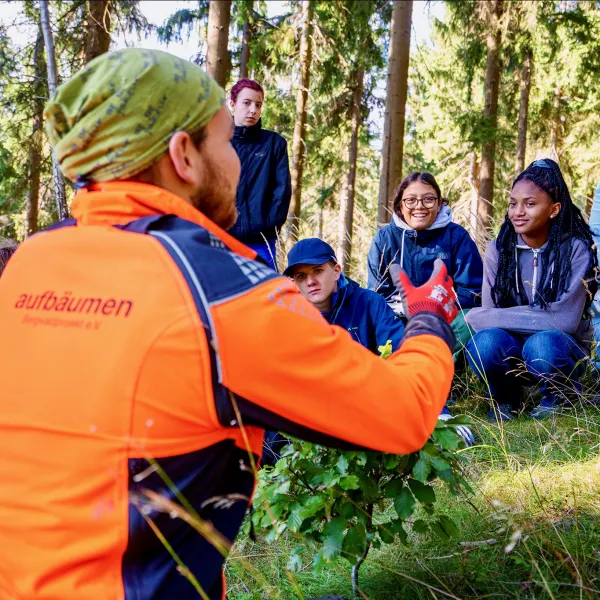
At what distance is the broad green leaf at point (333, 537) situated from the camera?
1.82 meters

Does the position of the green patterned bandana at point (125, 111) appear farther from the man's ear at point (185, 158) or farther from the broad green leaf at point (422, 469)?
the broad green leaf at point (422, 469)

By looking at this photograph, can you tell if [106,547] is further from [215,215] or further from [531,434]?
[531,434]

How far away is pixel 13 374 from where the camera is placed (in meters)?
1.30

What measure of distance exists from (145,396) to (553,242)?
3.82m

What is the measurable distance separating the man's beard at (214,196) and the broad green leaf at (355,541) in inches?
37.6

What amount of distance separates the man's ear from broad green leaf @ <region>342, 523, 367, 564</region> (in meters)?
1.07

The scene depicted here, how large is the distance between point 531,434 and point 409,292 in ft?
7.55

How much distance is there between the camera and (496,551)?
2.25m

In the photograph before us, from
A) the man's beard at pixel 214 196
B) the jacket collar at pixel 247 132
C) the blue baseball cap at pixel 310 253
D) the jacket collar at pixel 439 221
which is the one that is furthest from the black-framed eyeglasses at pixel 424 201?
the man's beard at pixel 214 196

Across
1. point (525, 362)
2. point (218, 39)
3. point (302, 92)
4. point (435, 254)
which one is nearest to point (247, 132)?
point (435, 254)

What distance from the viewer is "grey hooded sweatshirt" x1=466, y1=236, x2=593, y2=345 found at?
4.20 m

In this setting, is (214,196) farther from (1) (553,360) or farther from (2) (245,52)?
(2) (245,52)

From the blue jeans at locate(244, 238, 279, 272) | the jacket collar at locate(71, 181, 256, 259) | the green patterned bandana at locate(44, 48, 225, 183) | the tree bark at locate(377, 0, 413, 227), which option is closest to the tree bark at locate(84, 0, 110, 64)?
the tree bark at locate(377, 0, 413, 227)

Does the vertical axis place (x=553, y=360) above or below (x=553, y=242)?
below
